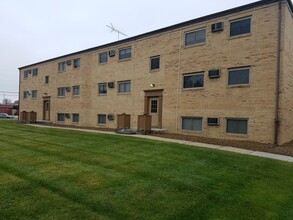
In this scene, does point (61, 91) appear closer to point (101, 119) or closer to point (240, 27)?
point (101, 119)

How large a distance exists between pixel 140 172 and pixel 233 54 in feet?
34.6

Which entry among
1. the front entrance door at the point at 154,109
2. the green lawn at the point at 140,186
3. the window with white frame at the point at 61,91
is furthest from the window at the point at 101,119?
the green lawn at the point at 140,186

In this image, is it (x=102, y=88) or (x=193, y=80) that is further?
(x=102, y=88)

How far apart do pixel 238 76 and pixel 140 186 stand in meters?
10.8

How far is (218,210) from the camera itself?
4.54m

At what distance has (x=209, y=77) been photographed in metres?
15.1

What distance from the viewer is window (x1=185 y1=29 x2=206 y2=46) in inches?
618

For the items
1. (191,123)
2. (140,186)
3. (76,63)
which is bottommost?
(140,186)

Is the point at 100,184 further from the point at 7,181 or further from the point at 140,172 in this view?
the point at 7,181

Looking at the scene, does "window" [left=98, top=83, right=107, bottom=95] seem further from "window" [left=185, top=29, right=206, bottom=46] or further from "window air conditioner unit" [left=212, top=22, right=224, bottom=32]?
"window air conditioner unit" [left=212, top=22, right=224, bottom=32]

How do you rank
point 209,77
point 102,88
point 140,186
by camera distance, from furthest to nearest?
1. point 102,88
2. point 209,77
3. point 140,186


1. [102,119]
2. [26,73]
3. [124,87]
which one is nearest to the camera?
[124,87]

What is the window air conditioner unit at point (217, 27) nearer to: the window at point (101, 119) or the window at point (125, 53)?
the window at point (125, 53)

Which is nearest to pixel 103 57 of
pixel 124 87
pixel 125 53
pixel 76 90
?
pixel 125 53
